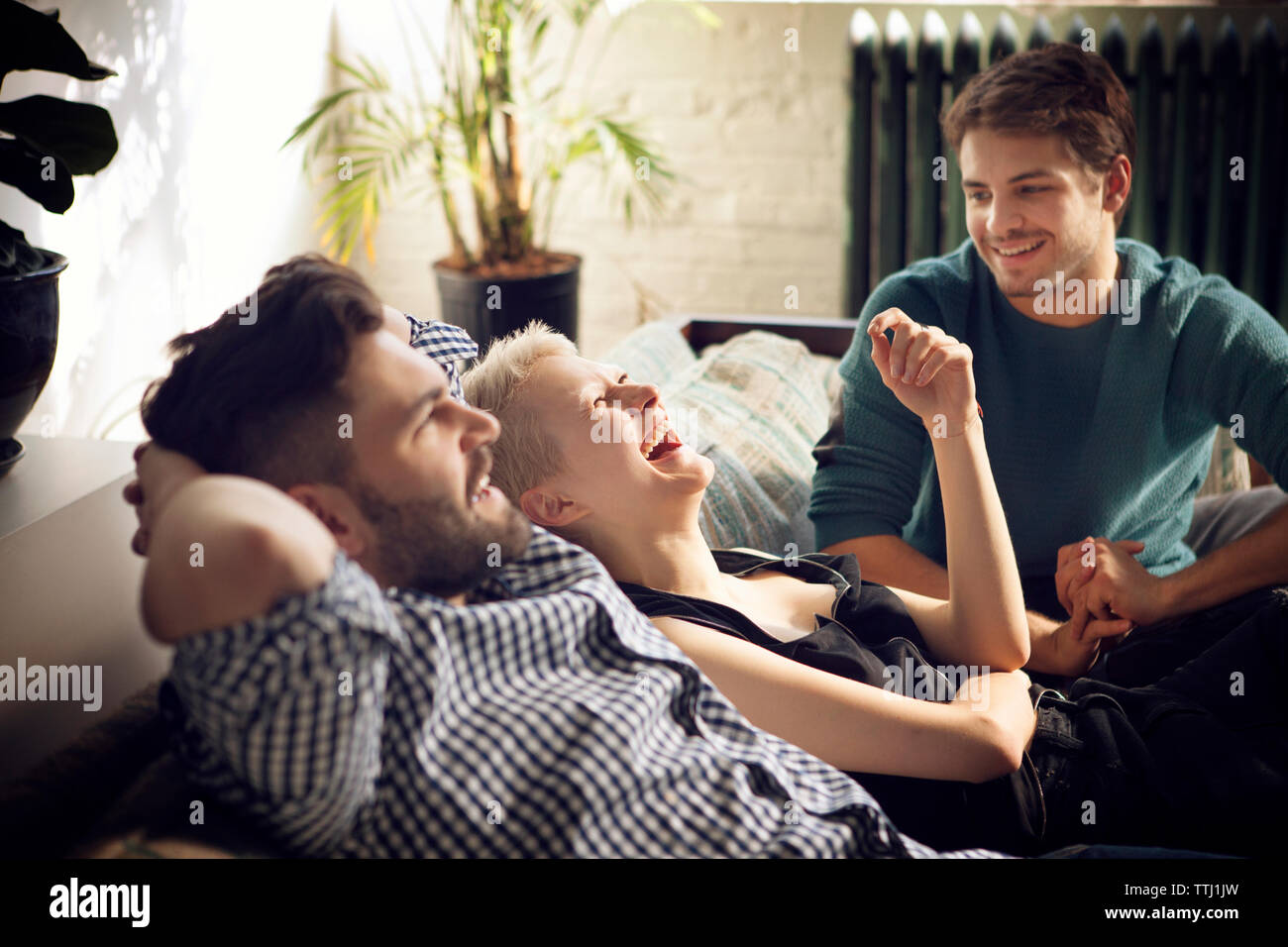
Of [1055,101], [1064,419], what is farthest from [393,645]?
[1055,101]

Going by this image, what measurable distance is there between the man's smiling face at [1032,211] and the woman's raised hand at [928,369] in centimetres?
49

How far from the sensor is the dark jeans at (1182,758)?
113 cm

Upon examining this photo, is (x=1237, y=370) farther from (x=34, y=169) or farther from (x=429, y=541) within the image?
(x=34, y=169)

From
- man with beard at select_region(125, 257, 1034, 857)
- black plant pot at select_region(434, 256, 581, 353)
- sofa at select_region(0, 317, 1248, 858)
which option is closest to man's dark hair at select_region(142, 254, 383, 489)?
man with beard at select_region(125, 257, 1034, 857)

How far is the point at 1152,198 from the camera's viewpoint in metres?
3.61

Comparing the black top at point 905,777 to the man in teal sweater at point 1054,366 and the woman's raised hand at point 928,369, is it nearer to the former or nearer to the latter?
the woman's raised hand at point 928,369

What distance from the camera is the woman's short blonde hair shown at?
4.09ft

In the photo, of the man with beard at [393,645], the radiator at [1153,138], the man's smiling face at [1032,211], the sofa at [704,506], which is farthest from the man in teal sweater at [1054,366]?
the radiator at [1153,138]

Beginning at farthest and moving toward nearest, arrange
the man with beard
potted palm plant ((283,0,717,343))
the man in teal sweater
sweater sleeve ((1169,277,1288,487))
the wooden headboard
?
potted palm plant ((283,0,717,343))
the wooden headboard
the man in teal sweater
sweater sleeve ((1169,277,1288,487))
the man with beard

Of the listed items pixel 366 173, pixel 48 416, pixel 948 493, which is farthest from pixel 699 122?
pixel 948 493

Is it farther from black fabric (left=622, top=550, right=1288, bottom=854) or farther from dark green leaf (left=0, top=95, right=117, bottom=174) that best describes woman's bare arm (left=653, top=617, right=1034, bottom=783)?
dark green leaf (left=0, top=95, right=117, bottom=174)

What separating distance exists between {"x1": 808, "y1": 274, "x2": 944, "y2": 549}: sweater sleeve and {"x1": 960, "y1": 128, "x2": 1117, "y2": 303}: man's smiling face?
0.14 m

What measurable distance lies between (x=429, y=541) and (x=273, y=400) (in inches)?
6.4
